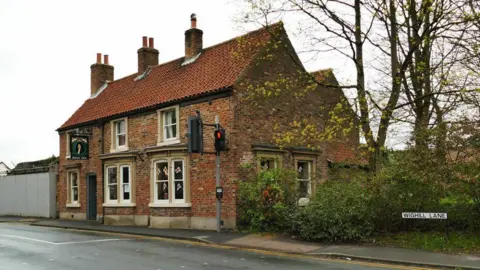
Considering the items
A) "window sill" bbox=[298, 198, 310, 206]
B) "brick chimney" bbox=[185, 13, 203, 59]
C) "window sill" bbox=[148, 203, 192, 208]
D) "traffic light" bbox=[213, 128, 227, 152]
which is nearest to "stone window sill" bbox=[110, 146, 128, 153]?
"window sill" bbox=[148, 203, 192, 208]

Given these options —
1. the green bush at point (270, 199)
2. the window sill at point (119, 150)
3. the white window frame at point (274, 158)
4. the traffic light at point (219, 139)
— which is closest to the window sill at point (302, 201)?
the green bush at point (270, 199)

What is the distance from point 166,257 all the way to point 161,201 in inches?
335

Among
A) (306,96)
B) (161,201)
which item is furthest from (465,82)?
(161,201)

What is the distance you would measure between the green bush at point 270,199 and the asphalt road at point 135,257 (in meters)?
2.87

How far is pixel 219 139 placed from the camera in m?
17.7

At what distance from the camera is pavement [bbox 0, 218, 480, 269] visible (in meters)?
11.2

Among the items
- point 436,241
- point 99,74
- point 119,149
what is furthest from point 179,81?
point 436,241

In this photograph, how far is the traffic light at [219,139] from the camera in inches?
695

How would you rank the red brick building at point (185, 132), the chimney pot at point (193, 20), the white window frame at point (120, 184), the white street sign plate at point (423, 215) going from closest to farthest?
the white street sign plate at point (423, 215), the red brick building at point (185, 132), the white window frame at point (120, 184), the chimney pot at point (193, 20)

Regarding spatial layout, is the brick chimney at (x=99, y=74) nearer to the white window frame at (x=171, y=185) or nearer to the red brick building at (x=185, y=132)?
the red brick building at (x=185, y=132)

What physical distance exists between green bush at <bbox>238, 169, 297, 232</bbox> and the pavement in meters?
0.74

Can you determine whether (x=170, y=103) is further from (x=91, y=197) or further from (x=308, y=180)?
(x=91, y=197)

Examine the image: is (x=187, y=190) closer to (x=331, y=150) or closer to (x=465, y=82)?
(x=331, y=150)

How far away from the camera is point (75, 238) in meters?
17.9
